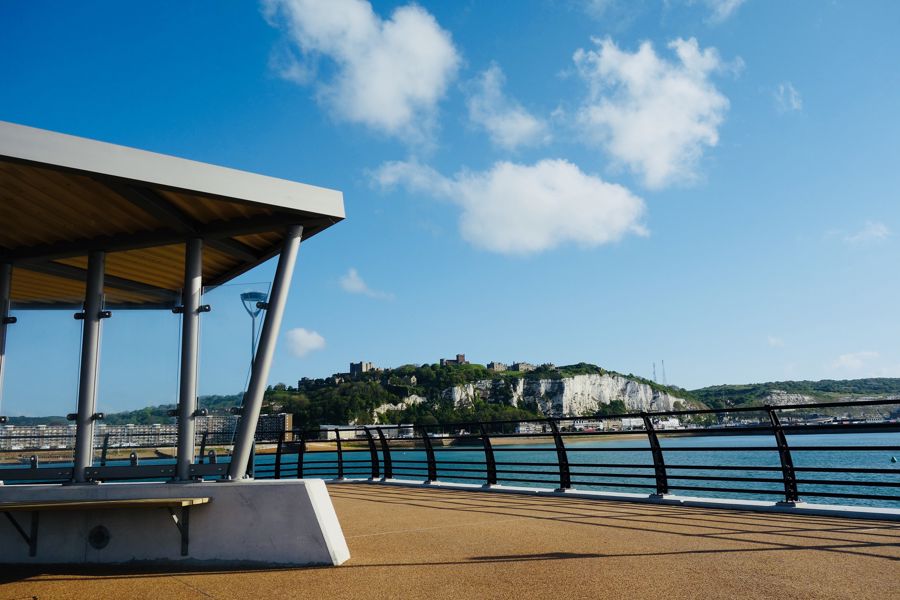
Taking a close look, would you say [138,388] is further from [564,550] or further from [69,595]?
[564,550]

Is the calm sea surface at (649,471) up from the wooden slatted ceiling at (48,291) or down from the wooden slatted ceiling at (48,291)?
down

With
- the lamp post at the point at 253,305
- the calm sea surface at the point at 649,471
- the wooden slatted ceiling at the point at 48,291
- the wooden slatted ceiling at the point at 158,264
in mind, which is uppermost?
the wooden slatted ceiling at the point at 158,264

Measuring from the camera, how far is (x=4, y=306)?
6668 millimetres

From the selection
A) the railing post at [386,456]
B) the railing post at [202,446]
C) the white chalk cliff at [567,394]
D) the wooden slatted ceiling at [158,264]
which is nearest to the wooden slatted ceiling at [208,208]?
the wooden slatted ceiling at [158,264]

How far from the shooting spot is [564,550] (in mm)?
5219

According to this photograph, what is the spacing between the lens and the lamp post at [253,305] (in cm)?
599

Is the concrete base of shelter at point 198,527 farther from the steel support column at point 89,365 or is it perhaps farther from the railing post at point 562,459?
the railing post at point 562,459

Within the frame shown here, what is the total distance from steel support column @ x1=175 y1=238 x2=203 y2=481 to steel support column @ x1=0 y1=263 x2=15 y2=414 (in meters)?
2.12

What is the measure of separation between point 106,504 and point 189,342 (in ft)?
5.08

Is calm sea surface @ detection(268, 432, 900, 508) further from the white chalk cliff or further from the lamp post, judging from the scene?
the white chalk cliff

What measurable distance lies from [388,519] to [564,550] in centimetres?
272

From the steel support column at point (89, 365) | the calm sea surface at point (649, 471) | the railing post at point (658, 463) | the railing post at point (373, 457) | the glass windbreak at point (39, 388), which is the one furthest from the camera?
the railing post at point (373, 457)

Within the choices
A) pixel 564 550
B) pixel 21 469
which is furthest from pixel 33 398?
pixel 564 550

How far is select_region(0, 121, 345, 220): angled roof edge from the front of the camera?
4.53m
